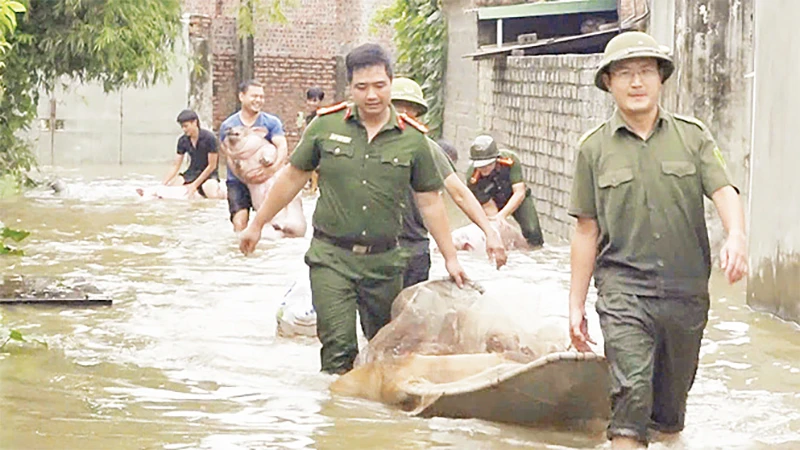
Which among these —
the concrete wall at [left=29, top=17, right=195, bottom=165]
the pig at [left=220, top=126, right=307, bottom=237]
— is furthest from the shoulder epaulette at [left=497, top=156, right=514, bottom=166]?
the concrete wall at [left=29, top=17, right=195, bottom=165]

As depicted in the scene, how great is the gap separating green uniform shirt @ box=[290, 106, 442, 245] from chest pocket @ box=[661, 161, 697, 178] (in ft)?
6.24

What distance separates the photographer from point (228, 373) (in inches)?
327

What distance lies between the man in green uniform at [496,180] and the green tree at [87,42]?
13.1 ft

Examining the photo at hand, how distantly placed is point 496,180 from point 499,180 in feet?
0.12

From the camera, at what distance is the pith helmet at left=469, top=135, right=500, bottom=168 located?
1332cm

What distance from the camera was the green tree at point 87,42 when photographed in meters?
15.3

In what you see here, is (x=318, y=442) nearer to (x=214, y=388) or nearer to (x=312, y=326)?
(x=214, y=388)

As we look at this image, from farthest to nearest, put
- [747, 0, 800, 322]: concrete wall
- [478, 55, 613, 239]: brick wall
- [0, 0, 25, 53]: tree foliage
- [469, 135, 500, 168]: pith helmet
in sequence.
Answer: [478, 55, 613, 239]: brick wall < [469, 135, 500, 168]: pith helmet < [747, 0, 800, 322]: concrete wall < [0, 0, 25, 53]: tree foliage

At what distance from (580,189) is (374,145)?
1.69 m

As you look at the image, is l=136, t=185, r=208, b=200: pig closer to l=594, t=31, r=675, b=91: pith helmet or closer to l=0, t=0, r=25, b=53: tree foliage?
l=0, t=0, r=25, b=53: tree foliage

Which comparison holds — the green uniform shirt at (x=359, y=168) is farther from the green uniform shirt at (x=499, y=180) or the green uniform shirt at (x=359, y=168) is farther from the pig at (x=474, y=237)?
the green uniform shirt at (x=499, y=180)

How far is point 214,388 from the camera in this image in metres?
7.86

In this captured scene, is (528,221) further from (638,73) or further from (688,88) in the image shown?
(638,73)

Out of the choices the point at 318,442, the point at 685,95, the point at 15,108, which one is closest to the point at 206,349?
the point at 318,442
